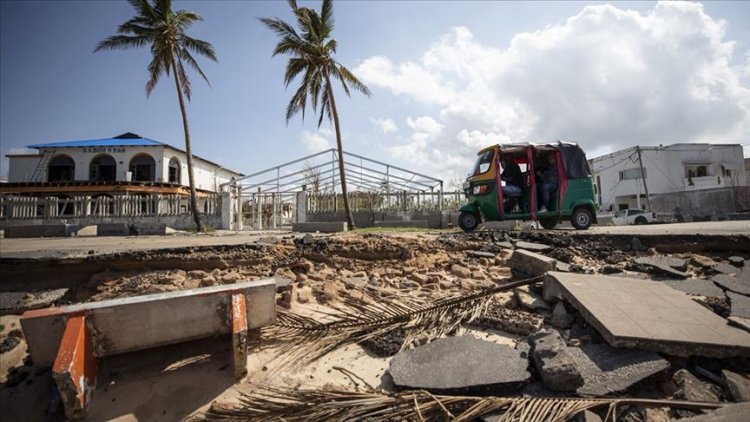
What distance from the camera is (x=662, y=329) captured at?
6.22 feet

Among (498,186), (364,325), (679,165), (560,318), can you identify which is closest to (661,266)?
(560,318)

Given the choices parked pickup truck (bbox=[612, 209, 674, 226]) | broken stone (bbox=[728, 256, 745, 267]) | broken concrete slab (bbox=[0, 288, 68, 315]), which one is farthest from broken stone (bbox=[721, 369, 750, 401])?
parked pickup truck (bbox=[612, 209, 674, 226])

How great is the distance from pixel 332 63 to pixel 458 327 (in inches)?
531

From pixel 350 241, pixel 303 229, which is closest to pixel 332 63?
pixel 303 229

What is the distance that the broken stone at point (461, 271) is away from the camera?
3.66 m

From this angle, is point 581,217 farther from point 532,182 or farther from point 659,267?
point 659,267

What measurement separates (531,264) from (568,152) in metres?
5.03

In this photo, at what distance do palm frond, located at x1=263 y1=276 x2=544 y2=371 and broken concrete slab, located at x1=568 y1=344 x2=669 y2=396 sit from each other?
85cm

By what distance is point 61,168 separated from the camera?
26.8m

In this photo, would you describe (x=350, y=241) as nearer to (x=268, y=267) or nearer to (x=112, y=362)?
(x=268, y=267)


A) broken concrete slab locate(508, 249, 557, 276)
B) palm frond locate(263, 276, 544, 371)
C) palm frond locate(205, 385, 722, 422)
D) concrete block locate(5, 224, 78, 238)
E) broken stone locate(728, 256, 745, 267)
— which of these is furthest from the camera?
concrete block locate(5, 224, 78, 238)

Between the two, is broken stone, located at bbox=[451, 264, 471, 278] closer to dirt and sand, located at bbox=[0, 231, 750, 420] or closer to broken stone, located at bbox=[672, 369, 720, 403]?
dirt and sand, located at bbox=[0, 231, 750, 420]

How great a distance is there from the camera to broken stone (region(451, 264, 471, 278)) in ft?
12.0

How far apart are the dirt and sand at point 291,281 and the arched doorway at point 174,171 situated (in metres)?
28.2
